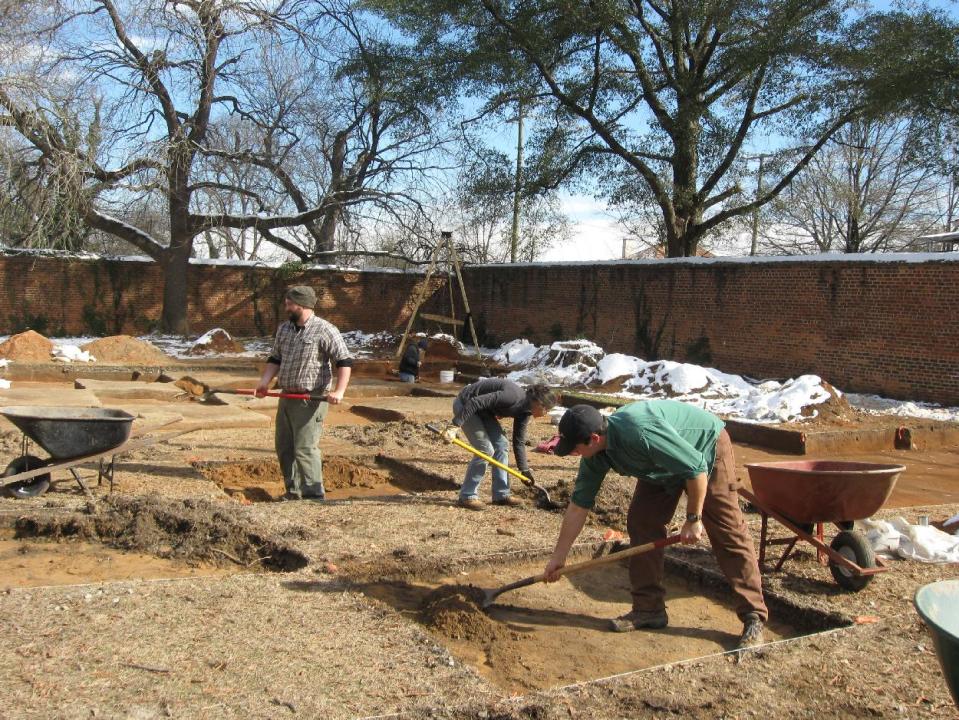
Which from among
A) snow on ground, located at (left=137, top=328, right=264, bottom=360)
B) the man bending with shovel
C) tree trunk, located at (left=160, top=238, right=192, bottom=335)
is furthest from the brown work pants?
tree trunk, located at (left=160, top=238, right=192, bottom=335)

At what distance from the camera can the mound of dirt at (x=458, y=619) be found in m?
4.40

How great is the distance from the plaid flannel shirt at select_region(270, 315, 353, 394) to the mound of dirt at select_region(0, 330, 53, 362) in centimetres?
1213

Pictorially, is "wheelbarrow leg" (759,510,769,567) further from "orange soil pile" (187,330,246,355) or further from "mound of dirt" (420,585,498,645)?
"orange soil pile" (187,330,246,355)

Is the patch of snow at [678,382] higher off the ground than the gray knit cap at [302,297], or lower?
lower

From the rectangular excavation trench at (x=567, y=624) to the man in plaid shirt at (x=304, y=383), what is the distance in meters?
1.90

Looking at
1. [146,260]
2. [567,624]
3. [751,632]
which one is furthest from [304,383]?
Answer: [146,260]

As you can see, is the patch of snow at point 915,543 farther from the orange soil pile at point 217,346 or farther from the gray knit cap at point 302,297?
the orange soil pile at point 217,346

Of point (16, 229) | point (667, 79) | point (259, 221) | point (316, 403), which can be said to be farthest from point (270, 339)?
point (316, 403)

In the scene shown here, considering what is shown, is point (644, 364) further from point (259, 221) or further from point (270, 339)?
point (270, 339)

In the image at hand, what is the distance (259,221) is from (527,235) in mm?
10097

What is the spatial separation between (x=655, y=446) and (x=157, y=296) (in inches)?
942

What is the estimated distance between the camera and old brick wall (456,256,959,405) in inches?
566

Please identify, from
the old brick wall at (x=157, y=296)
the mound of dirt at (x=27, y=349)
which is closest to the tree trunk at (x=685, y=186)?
the old brick wall at (x=157, y=296)

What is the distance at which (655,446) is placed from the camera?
392 centimetres
